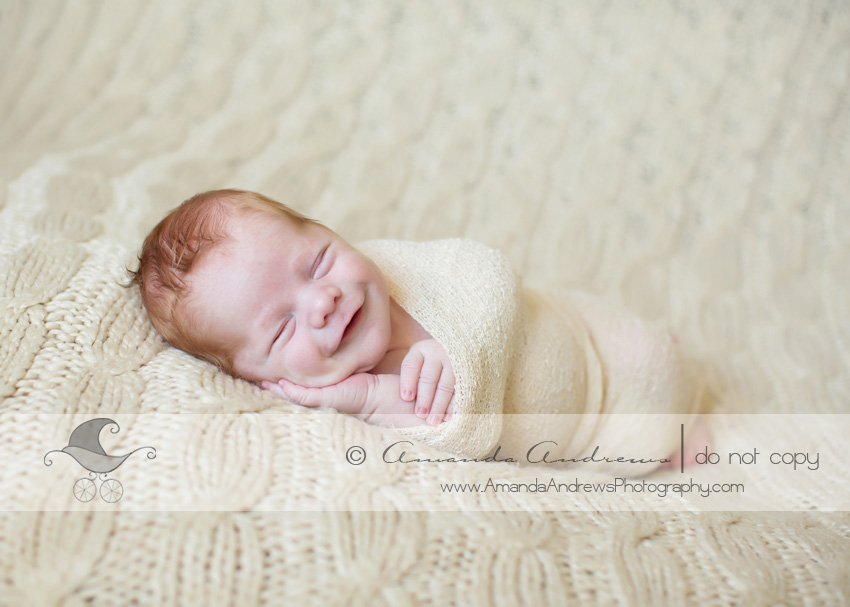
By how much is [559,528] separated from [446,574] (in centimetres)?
16

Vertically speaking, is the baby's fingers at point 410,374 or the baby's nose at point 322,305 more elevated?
the baby's nose at point 322,305

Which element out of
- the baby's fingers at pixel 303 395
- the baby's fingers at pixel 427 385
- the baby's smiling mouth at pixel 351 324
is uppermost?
the baby's smiling mouth at pixel 351 324

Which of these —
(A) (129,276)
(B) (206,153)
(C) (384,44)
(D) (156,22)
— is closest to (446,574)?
(A) (129,276)

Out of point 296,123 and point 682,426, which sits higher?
point 296,123

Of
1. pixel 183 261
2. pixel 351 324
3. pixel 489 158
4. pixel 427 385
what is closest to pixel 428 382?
→ pixel 427 385

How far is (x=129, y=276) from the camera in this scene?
107 cm

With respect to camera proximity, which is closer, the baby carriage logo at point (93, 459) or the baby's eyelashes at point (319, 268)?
the baby carriage logo at point (93, 459)

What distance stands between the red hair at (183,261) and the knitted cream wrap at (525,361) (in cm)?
24

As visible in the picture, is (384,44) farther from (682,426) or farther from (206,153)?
(682,426)

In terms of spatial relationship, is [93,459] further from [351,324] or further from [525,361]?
[525,361]

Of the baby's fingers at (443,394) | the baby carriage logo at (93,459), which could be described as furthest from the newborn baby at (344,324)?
the baby carriage logo at (93,459)

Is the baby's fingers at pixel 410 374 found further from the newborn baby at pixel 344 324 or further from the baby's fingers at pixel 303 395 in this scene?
the baby's fingers at pixel 303 395

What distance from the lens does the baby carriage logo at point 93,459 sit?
70 centimetres

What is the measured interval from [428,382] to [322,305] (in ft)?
0.62
